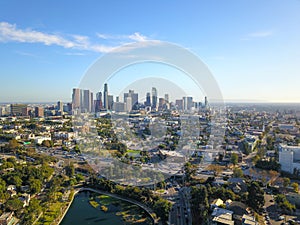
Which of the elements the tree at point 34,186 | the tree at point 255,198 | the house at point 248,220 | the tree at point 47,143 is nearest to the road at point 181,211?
the house at point 248,220

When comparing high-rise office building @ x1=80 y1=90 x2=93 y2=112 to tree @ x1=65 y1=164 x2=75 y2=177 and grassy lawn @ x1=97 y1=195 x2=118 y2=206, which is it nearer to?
tree @ x1=65 y1=164 x2=75 y2=177

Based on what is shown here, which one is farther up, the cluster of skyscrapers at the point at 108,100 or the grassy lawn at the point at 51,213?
the cluster of skyscrapers at the point at 108,100

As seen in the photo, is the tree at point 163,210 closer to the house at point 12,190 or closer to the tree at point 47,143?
the house at point 12,190

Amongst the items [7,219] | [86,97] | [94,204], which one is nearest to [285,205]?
[94,204]

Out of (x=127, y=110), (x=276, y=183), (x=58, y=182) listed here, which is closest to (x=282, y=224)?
(x=276, y=183)

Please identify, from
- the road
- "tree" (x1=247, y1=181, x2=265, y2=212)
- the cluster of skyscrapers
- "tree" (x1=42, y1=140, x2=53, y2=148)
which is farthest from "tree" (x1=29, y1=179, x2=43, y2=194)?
"tree" (x1=42, y1=140, x2=53, y2=148)

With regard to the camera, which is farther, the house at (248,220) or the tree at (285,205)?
the tree at (285,205)
